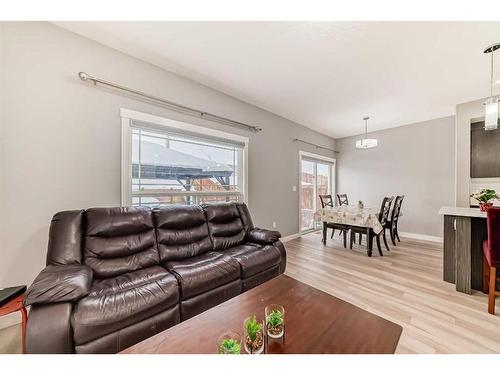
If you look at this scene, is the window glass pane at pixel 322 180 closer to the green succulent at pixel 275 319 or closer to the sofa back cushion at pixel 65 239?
the green succulent at pixel 275 319

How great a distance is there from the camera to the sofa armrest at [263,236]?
247cm

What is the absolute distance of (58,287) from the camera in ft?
3.96

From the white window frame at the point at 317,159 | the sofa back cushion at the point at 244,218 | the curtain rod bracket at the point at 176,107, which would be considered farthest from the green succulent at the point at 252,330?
the white window frame at the point at 317,159

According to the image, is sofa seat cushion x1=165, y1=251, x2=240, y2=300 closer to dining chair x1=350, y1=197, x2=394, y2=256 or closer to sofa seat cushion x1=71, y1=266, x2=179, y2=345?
sofa seat cushion x1=71, y1=266, x2=179, y2=345

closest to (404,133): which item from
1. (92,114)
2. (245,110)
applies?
(245,110)

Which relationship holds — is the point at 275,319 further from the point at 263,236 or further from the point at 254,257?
the point at 263,236

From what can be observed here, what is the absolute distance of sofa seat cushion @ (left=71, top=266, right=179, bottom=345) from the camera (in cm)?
116

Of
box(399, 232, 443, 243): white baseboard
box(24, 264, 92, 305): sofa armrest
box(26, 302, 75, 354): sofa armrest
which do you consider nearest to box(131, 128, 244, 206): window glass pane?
box(24, 264, 92, 305): sofa armrest

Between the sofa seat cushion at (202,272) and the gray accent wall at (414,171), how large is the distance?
4.82 m

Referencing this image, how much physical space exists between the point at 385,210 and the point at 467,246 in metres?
1.43

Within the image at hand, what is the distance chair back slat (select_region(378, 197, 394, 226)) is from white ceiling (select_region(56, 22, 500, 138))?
1.77 meters

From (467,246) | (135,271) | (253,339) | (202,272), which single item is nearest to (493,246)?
(467,246)
